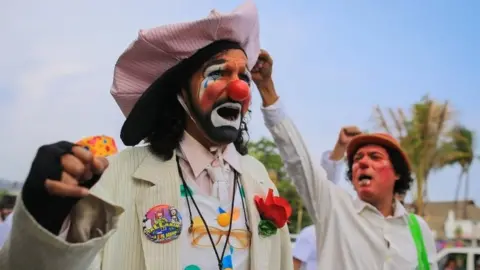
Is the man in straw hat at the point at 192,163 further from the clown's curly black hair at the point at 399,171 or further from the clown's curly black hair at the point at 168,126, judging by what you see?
the clown's curly black hair at the point at 399,171

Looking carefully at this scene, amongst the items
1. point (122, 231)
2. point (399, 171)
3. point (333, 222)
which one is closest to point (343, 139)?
point (399, 171)

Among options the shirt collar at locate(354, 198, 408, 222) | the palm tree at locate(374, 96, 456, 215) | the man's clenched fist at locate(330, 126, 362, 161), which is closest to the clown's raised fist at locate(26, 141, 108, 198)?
the shirt collar at locate(354, 198, 408, 222)

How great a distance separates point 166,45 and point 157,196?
24.2 inches

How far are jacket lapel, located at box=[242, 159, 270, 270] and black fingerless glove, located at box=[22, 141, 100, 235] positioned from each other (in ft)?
3.56

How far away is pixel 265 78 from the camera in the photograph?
3047 mm

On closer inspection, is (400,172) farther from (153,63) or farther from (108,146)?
(153,63)

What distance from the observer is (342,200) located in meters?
3.58

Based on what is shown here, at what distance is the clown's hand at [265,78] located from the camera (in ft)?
9.57

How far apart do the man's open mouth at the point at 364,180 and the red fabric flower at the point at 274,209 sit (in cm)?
164

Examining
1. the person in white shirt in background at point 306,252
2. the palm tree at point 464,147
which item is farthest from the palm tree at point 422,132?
the person in white shirt in background at point 306,252

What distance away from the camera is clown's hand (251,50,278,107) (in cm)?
292

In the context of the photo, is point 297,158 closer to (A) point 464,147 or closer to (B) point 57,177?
(B) point 57,177

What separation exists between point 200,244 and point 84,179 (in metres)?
1.01

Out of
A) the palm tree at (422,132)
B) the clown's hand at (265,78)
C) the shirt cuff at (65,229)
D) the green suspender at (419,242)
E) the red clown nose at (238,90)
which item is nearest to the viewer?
the shirt cuff at (65,229)
